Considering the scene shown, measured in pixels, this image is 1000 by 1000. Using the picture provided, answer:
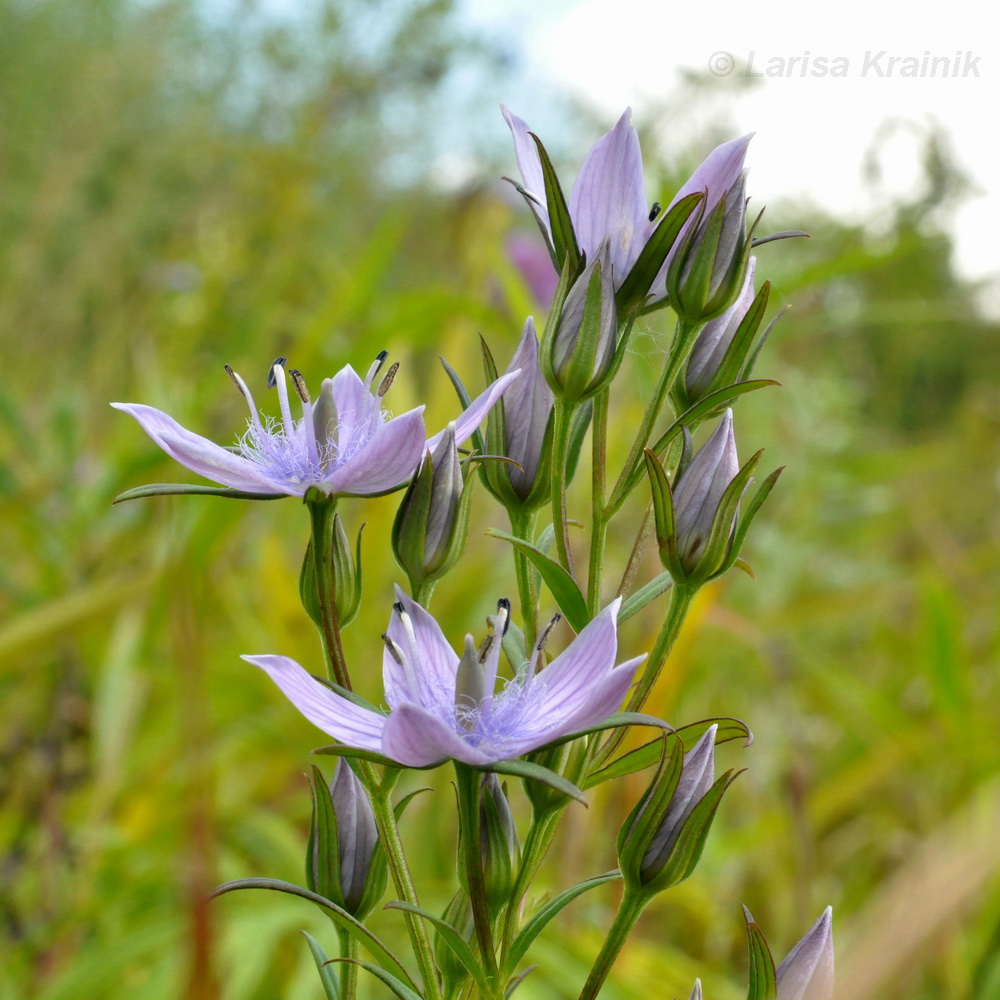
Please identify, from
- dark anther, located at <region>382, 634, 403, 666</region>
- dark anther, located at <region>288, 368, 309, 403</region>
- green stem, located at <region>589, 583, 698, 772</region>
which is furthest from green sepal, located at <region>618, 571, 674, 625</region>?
dark anther, located at <region>288, 368, 309, 403</region>

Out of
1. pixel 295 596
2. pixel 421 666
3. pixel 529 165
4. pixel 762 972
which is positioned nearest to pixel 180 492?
pixel 421 666

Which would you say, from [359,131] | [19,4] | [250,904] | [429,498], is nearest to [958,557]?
[250,904]

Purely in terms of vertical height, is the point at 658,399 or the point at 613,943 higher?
Answer: the point at 658,399

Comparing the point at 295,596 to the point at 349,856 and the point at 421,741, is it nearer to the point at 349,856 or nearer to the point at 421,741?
the point at 349,856

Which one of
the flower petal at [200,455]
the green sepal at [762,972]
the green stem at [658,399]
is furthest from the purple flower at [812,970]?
the flower petal at [200,455]

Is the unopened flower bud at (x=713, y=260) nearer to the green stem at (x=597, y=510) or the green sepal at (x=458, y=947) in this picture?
the green stem at (x=597, y=510)

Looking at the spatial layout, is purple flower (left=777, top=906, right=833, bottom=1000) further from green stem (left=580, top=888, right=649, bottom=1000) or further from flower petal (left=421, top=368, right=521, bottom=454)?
flower petal (left=421, top=368, right=521, bottom=454)

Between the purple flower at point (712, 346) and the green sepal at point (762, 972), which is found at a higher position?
the purple flower at point (712, 346)
